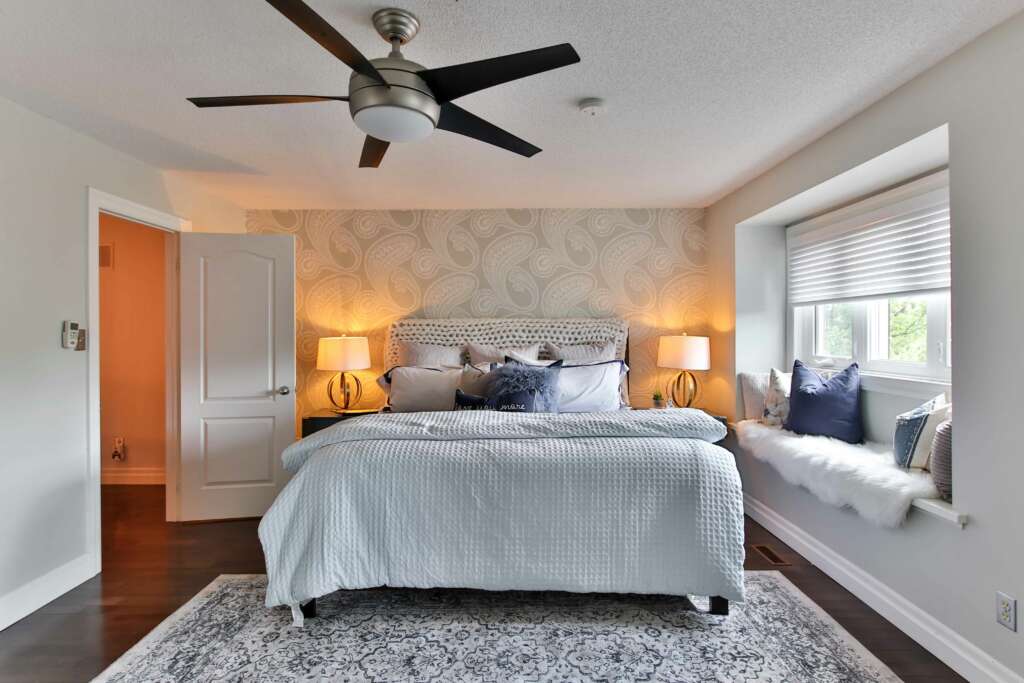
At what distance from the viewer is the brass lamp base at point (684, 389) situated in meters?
4.27

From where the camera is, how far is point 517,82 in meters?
2.17

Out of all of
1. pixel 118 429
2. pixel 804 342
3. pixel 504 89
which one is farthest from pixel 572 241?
pixel 118 429

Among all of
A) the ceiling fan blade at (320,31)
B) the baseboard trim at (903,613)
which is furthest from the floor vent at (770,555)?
the ceiling fan blade at (320,31)

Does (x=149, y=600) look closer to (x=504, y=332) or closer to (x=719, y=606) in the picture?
(x=719, y=606)

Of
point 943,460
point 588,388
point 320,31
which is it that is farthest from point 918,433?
point 320,31

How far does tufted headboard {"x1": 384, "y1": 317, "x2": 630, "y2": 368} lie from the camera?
421 centimetres

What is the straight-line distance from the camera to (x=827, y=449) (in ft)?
8.92

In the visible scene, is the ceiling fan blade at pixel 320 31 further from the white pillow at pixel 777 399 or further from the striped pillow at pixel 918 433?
the white pillow at pixel 777 399

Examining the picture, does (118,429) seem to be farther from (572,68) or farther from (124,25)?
(572,68)

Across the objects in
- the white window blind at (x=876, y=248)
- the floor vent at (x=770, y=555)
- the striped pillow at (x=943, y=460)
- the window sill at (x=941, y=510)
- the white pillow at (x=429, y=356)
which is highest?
the white window blind at (x=876, y=248)

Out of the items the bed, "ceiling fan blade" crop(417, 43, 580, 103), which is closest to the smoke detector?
"ceiling fan blade" crop(417, 43, 580, 103)

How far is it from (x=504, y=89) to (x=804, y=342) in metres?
2.86

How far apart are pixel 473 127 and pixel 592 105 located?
705 millimetres

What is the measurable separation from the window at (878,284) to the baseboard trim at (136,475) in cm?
535
